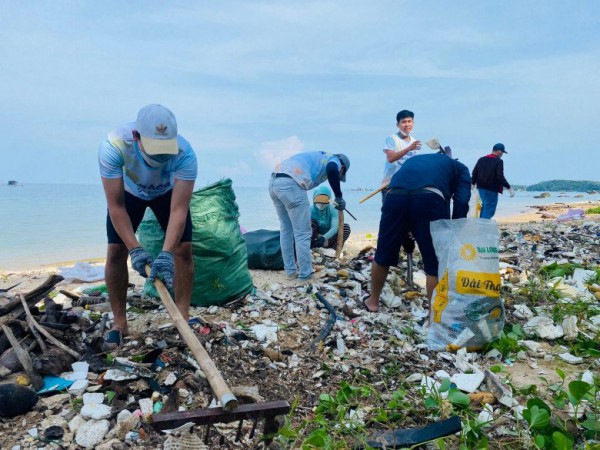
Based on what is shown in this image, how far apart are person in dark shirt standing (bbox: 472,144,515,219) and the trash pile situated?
408cm

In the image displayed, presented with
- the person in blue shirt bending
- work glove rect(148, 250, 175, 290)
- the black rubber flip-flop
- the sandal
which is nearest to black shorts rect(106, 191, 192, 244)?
work glove rect(148, 250, 175, 290)

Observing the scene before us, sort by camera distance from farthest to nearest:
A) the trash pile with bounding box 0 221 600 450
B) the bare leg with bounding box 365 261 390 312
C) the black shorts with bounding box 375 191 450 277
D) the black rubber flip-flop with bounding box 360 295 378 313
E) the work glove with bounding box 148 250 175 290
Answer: the black rubber flip-flop with bounding box 360 295 378 313 → the bare leg with bounding box 365 261 390 312 → the black shorts with bounding box 375 191 450 277 → the work glove with bounding box 148 250 175 290 → the trash pile with bounding box 0 221 600 450

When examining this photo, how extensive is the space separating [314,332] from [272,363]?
2.10 feet

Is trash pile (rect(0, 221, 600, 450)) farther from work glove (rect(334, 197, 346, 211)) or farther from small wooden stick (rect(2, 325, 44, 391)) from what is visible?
work glove (rect(334, 197, 346, 211))

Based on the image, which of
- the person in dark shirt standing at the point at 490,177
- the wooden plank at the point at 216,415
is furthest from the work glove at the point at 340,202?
the person in dark shirt standing at the point at 490,177

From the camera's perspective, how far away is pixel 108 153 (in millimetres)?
3008

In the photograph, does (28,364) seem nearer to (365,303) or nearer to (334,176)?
(365,303)

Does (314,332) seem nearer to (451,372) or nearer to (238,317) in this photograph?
(238,317)

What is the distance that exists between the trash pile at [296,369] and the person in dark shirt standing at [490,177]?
408 cm

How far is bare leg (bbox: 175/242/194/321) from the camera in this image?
344 cm

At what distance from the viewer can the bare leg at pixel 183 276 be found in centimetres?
344

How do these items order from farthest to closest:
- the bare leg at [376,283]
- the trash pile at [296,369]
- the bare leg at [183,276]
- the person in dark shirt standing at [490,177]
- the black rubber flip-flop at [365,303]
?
the person in dark shirt standing at [490,177] → the black rubber flip-flop at [365,303] → the bare leg at [376,283] → the bare leg at [183,276] → the trash pile at [296,369]

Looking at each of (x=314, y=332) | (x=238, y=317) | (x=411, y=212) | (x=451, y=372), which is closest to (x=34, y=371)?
(x=238, y=317)

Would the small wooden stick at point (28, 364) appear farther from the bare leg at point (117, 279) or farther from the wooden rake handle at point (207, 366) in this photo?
the wooden rake handle at point (207, 366)
